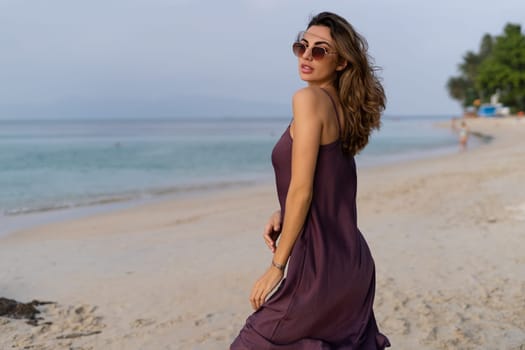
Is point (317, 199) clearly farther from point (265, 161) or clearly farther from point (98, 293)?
point (265, 161)

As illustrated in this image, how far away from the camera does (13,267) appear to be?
694cm

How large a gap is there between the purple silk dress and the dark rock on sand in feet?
11.0

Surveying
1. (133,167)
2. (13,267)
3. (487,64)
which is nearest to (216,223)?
(13,267)

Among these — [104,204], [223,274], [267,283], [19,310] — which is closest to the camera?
[267,283]

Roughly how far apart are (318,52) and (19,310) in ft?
13.2

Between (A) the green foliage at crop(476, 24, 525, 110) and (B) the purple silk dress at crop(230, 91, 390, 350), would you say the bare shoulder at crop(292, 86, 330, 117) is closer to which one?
(B) the purple silk dress at crop(230, 91, 390, 350)

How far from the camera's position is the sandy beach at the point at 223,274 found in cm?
443

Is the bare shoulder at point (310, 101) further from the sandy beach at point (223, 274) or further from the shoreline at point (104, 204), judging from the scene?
the shoreline at point (104, 204)

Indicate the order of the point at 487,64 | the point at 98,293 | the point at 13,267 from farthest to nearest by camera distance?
the point at 487,64 < the point at 13,267 < the point at 98,293

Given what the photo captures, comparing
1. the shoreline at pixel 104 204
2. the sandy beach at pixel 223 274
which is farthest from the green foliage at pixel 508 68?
the sandy beach at pixel 223 274

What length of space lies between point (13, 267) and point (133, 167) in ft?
56.2

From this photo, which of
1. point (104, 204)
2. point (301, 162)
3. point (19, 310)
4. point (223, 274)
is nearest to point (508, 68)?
point (104, 204)

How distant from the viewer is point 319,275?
203 cm

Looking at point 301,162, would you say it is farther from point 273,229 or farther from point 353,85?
point 273,229
